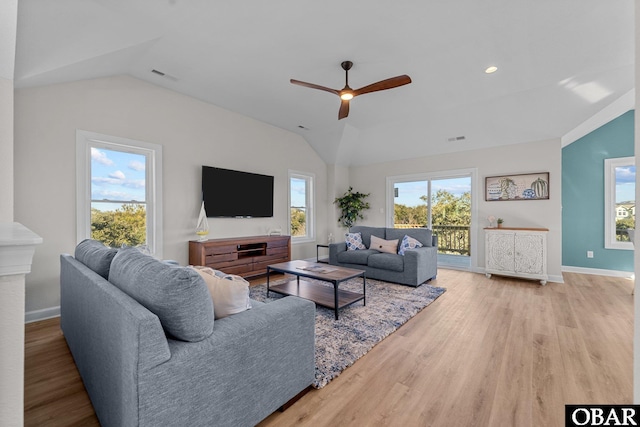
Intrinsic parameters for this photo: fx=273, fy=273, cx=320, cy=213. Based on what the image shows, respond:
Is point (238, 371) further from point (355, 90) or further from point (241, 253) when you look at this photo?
point (241, 253)

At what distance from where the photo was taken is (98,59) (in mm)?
2787

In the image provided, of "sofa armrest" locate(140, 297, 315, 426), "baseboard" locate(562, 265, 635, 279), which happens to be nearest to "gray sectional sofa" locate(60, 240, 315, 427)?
"sofa armrest" locate(140, 297, 315, 426)

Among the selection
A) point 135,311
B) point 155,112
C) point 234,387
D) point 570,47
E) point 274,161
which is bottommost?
point 234,387

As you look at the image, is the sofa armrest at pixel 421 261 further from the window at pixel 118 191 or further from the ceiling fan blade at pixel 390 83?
the window at pixel 118 191

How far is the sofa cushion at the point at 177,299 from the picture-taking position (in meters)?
1.21

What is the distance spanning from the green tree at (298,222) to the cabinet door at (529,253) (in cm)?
406

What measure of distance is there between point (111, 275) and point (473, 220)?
571 cm

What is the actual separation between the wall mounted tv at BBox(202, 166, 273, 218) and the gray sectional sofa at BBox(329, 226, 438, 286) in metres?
1.59

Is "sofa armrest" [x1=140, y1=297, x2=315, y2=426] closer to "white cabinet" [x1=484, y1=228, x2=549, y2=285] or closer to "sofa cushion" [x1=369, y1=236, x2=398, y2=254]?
"sofa cushion" [x1=369, y1=236, x2=398, y2=254]

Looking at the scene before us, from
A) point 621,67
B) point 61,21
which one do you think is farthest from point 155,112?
point 621,67

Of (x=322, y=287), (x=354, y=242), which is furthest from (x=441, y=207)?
(x=322, y=287)

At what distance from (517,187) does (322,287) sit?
4063 mm

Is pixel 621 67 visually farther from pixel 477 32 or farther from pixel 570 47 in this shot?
pixel 477 32

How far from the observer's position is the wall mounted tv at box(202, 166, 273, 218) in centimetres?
438
